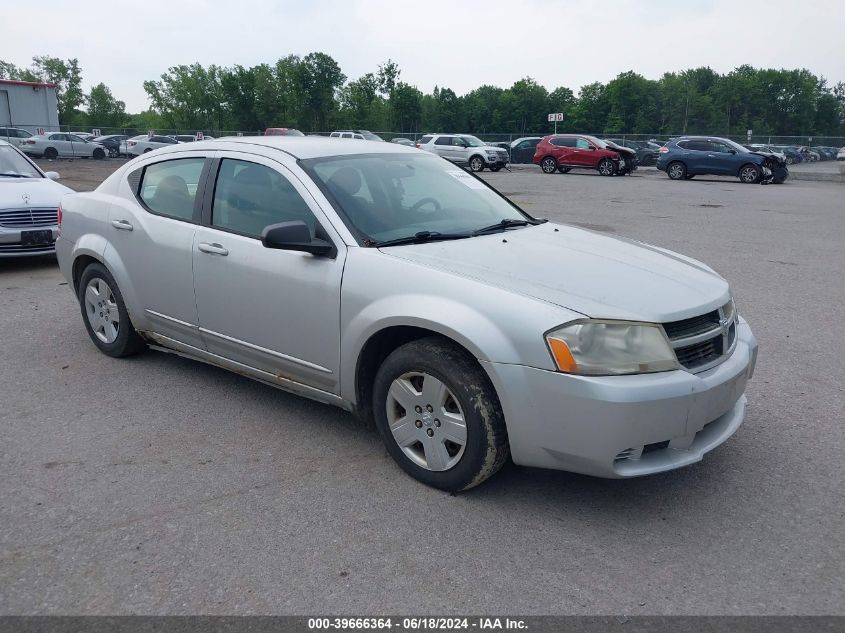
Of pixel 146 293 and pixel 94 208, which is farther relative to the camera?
pixel 94 208

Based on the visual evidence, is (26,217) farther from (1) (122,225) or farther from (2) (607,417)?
(2) (607,417)

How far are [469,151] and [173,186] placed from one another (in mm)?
30464

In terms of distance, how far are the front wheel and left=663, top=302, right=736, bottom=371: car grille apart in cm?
3098

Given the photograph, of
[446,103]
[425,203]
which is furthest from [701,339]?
[446,103]

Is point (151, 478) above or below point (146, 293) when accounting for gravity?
below

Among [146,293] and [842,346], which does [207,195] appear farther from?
[842,346]

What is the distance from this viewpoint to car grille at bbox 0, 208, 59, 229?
8.72 metres

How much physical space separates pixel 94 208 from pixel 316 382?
8.34ft

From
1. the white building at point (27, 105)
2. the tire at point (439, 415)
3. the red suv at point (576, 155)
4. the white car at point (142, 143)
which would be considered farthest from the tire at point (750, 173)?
the white building at point (27, 105)

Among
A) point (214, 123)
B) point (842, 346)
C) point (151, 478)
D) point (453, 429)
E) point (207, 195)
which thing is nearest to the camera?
point (453, 429)

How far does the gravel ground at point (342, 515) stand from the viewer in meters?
2.81

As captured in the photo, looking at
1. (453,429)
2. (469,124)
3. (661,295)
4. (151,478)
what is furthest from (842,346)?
(469,124)

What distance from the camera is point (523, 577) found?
292 centimetres

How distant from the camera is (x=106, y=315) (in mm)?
5484
